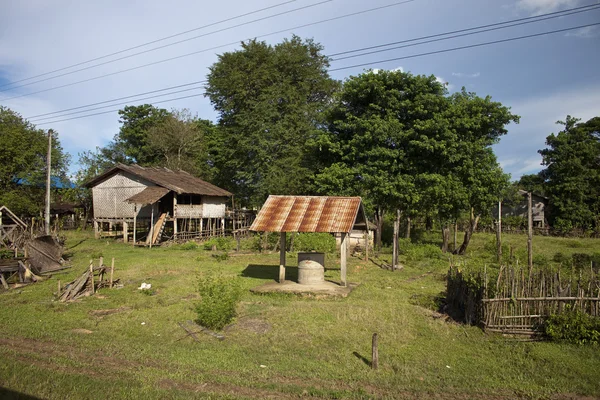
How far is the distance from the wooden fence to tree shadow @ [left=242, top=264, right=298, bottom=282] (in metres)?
8.41

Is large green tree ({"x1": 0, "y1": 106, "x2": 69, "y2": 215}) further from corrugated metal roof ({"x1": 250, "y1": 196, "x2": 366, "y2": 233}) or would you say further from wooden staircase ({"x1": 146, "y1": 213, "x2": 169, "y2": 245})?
corrugated metal roof ({"x1": 250, "y1": 196, "x2": 366, "y2": 233})

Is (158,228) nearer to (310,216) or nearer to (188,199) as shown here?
(188,199)

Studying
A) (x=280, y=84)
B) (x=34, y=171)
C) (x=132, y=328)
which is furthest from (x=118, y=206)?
(x=132, y=328)

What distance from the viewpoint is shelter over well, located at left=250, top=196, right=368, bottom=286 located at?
15.0 metres

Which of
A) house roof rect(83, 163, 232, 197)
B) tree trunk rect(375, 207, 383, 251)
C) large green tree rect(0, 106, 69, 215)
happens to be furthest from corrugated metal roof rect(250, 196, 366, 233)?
large green tree rect(0, 106, 69, 215)

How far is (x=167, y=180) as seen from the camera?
34.3 metres

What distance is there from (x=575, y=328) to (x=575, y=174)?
3894cm

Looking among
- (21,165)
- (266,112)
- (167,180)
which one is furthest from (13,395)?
(21,165)

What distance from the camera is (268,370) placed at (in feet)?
27.1

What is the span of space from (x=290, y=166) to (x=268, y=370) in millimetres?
27729

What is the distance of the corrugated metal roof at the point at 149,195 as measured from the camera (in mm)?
30219

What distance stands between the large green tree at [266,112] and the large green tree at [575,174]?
Result: 24343 millimetres

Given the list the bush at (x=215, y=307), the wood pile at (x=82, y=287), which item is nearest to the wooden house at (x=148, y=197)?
the wood pile at (x=82, y=287)

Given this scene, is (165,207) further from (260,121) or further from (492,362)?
(492,362)
